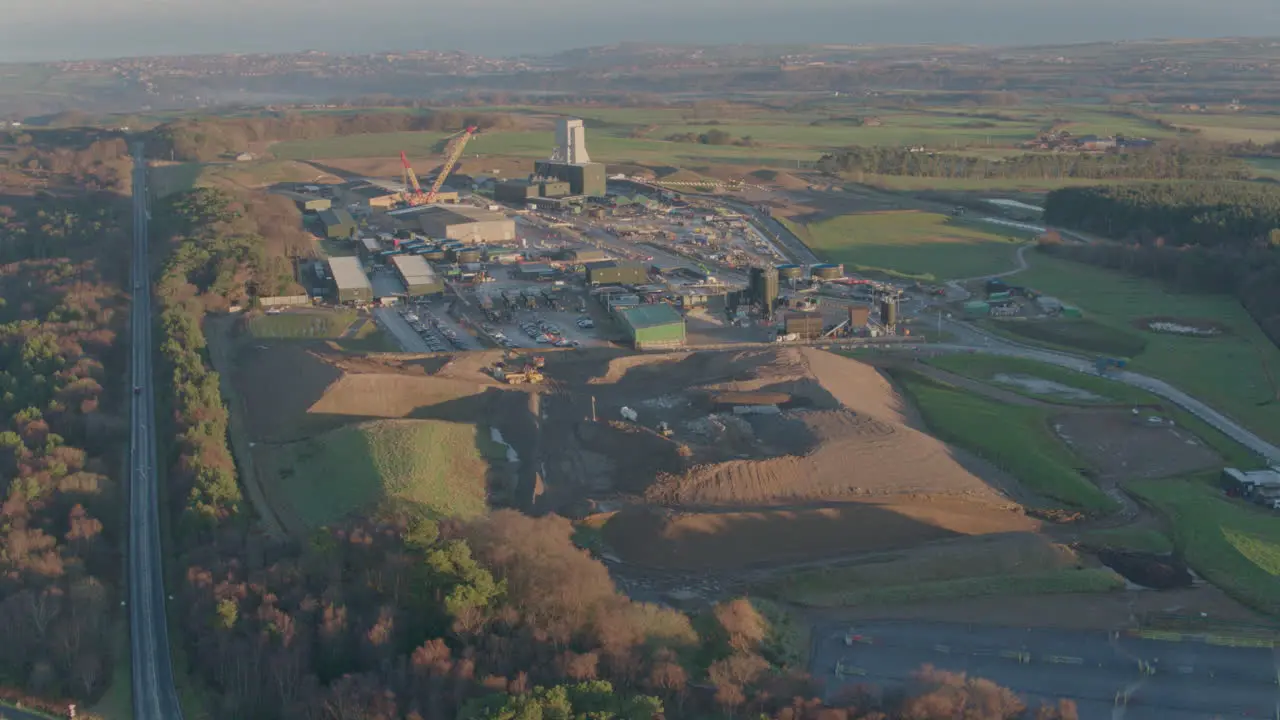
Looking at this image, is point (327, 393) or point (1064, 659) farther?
point (327, 393)

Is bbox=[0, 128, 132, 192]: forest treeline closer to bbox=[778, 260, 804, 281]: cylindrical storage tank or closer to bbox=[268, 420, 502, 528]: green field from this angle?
bbox=[778, 260, 804, 281]: cylindrical storage tank

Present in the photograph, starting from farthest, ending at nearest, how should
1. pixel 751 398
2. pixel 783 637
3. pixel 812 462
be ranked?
pixel 751 398 < pixel 812 462 < pixel 783 637

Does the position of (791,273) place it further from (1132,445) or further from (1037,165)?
(1037,165)

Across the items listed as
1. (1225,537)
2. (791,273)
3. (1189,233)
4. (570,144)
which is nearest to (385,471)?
(1225,537)

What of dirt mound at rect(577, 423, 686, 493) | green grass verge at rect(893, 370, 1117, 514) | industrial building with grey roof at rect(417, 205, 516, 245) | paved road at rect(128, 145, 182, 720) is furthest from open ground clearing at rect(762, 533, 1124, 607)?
industrial building with grey roof at rect(417, 205, 516, 245)

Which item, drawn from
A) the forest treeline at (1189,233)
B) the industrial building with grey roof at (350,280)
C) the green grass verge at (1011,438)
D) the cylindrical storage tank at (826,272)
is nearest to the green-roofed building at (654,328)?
the green grass verge at (1011,438)

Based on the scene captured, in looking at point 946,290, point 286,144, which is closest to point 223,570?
point 946,290

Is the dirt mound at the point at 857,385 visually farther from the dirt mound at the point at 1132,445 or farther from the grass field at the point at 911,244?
the grass field at the point at 911,244
